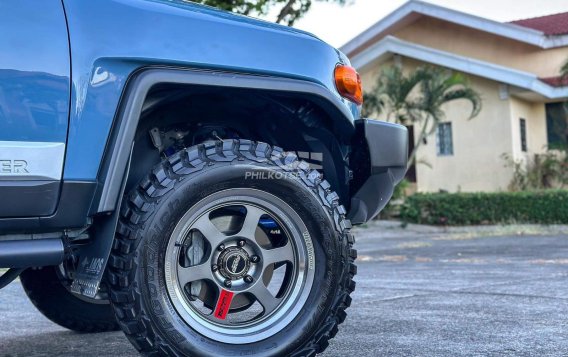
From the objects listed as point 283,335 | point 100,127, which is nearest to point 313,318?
point 283,335

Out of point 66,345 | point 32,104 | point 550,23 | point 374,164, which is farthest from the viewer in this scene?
point 550,23

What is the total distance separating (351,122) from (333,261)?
26.5 inches

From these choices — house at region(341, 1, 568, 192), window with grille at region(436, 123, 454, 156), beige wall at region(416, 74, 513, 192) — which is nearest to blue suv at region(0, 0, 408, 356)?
house at region(341, 1, 568, 192)

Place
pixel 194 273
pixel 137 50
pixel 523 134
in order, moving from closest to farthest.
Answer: pixel 137 50 < pixel 194 273 < pixel 523 134

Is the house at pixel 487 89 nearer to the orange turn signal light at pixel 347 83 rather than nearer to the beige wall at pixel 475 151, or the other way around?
the beige wall at pixel 475 151

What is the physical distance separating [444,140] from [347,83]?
1945 cm

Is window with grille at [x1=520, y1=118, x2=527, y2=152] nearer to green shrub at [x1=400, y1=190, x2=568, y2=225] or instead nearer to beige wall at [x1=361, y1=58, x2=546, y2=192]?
beige wall at [x1=361, y1=58, x2=546, y2=192]

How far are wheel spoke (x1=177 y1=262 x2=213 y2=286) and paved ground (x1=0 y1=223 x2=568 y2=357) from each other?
34.2 inches

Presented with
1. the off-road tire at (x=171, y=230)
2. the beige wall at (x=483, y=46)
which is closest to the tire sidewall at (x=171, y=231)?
the off-road tire at (x=171, y=230)

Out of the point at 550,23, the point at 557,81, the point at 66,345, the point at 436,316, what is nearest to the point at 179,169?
the point at 66,345

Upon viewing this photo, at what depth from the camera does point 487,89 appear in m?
21.5

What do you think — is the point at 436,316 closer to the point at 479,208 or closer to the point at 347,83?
the point at 347,83

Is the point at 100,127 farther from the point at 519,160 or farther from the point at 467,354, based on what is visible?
the point at 519,160

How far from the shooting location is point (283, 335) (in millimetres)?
2988
